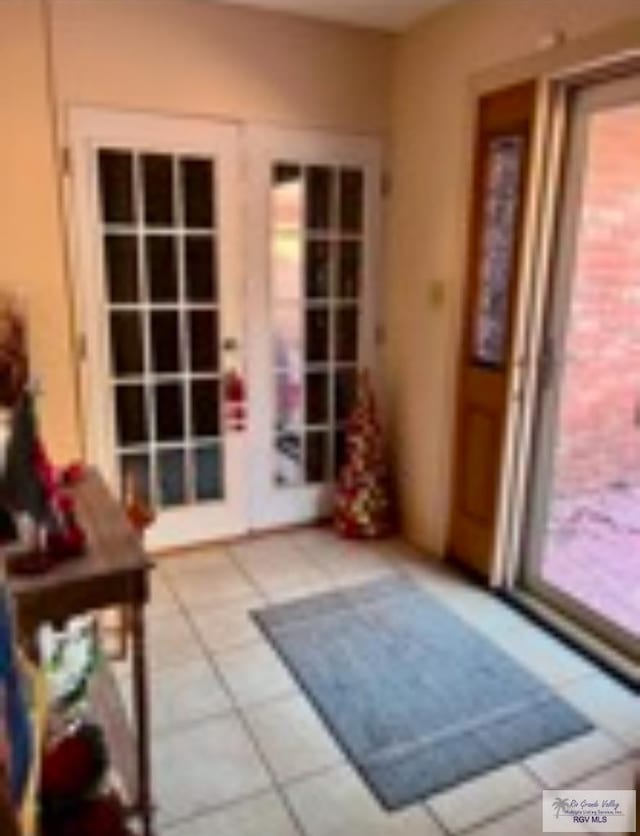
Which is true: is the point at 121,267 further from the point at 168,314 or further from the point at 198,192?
the point at 198,192

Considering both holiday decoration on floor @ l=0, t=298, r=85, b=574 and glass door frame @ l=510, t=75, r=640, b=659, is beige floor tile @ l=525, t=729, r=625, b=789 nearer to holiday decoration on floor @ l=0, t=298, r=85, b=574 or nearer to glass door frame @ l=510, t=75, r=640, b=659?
glass door frame @ l=510, t=75, r=640, b=659

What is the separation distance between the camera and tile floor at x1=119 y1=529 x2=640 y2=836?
1848mm

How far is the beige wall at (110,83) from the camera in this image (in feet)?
8.99

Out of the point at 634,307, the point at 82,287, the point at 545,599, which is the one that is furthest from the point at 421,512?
the point at 82,287

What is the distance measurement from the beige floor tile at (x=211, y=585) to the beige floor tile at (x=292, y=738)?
752 mm

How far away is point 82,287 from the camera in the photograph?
9.77ft

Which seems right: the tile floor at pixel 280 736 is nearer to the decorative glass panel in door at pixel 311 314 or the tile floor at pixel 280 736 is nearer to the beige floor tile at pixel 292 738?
the beige floor tile at pixel 292 738

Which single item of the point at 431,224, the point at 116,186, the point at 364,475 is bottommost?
the point at 364,475

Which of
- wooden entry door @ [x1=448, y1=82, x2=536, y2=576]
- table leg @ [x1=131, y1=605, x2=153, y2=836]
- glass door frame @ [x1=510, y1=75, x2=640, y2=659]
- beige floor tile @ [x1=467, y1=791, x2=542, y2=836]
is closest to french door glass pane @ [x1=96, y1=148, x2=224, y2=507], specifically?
wooden entry door @ [x1=448, y1=82, x2=536, y2=576]

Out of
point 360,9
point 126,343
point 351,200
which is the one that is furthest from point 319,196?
point 126,343

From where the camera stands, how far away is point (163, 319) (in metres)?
3.18

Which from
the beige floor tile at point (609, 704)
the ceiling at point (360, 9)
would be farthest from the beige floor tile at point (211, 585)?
the ceiling at point (360, 9)

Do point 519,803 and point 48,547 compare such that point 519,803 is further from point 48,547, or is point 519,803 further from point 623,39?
point 623,39

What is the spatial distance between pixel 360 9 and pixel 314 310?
4.47 feet
